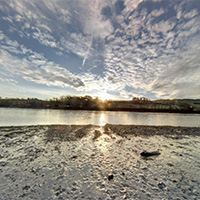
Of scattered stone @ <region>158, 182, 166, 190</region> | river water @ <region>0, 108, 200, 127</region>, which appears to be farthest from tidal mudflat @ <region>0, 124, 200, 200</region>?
Result: river water @ <region>0, 108, 200, 127</region>

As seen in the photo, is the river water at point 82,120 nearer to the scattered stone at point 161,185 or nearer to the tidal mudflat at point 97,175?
the tidal mudflat at point 97,175

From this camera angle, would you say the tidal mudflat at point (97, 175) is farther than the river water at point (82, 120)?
No

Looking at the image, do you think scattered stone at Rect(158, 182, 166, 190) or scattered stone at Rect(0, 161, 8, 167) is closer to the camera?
scattered stone at Rect(158, 182, 166, 190)

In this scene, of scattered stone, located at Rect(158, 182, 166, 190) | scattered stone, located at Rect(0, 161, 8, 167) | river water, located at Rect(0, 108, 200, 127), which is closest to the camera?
scattered stone, located at Rect(158, 182, 166, 190)

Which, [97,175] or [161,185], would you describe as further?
[97,175]

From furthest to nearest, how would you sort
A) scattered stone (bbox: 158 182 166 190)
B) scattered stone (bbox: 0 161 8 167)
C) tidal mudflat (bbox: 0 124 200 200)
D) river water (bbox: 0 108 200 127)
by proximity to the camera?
river water (bbox: 0 108 200 127) < scattered stone (bbox: 0 161 8 167) < scattered stone (bbox: 158 182 166 190) < tidal mudflat (bbox: 0 124 200 200)

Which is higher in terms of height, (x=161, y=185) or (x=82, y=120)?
(x=161, y=185)

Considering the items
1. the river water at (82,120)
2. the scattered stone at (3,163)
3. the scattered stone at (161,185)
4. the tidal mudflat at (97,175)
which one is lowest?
the river water at (82,120)

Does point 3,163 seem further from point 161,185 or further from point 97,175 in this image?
point 161,185

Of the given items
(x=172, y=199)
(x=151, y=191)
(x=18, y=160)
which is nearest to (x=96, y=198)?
(x=151, y=191)

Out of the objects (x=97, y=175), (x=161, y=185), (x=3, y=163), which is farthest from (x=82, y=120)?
(x=161, y=185)

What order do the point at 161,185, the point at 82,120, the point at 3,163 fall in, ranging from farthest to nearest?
the point at 82,120
the point at 3,163
the point at 161,185

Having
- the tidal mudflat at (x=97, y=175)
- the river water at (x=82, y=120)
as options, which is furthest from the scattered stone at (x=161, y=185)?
the river water at (x=82, y=120)

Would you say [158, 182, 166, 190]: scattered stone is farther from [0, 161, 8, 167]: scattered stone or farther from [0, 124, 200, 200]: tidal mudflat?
[0, 161, 8, 167]: scattered stone
